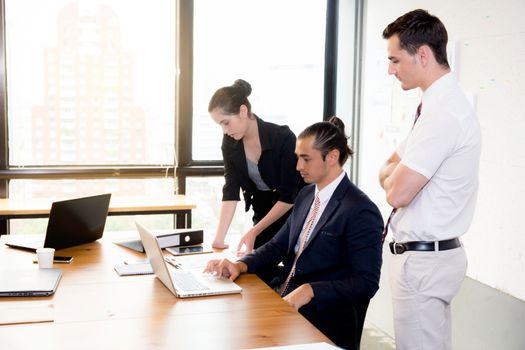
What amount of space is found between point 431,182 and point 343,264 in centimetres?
43

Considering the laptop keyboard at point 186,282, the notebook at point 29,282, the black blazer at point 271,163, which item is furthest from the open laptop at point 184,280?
the black blazer at point 271,163

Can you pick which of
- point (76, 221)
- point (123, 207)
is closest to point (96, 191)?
point (123, 207)

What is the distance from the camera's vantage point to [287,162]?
2941 millimetres

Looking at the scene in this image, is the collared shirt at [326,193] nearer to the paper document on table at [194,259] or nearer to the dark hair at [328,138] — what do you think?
the dark hair at [328,138]

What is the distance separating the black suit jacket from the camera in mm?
2020

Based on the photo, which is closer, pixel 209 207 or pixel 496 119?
pixel 496 119

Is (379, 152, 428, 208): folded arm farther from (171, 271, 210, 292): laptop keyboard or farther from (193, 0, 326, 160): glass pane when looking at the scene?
(193, 0, 326, 160): glass pane

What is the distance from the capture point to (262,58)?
4633 mm

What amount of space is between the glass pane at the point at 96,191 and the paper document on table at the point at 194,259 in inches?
72.2

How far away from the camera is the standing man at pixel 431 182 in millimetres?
1913

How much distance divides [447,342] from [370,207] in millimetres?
514

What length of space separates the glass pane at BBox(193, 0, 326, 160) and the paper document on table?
2127 millimetres

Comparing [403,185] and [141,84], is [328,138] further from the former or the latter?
[141,84]

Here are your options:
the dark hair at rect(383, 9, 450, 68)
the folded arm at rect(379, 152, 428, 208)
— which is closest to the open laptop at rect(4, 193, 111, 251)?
the folded arm at rect(379, 152, 428, 208)
